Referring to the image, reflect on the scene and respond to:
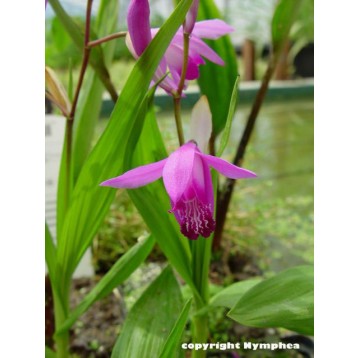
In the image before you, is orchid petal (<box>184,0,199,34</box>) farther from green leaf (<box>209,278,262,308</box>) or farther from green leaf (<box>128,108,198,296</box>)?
green leaf (<box>209,278,262,308</box>)

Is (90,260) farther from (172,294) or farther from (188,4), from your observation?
(188,4)

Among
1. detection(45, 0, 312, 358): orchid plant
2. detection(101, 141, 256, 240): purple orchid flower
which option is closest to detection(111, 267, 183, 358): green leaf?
detection(45, 0, 312, 358): orchid plant

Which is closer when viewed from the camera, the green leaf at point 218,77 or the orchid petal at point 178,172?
the orchid petal at point 178,172

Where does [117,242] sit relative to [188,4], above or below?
below

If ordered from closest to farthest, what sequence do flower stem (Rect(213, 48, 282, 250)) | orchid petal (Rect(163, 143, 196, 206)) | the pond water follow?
orchid petal (Rect(163, 143, 196, 206))
flower stem (Rect(213, 48, 282, 250))
the pond water

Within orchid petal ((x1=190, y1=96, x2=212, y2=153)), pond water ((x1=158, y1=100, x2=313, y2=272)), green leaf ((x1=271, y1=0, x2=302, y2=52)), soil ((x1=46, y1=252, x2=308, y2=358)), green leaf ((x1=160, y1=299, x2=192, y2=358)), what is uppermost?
green leaf ((x1=271, y1=0, x2=302, y2=52))

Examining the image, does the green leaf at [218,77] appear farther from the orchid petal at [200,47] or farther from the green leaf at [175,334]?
the green leaf at [175,334]

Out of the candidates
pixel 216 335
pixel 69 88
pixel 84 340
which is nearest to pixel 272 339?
pixel 216 335


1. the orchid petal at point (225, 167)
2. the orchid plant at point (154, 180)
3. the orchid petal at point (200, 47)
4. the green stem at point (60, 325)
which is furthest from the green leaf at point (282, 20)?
the green stem at point (60, 325)
